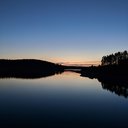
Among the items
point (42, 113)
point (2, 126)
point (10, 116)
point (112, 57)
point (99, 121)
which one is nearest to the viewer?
point (2, 126)

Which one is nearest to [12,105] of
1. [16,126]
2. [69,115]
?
[69,115]

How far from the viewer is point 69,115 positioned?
26406 millimetres

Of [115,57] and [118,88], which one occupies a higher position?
[115,57]

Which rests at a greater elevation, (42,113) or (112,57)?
(112,57)

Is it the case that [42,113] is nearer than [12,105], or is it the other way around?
[42,113]

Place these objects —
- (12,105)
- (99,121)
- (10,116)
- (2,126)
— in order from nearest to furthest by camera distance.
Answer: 1. (2,126)
2. (99,121)
3. (10,116)
4. (12,105)

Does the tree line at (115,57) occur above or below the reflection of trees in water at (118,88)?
above

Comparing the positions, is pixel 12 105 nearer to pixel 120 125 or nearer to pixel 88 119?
pixel 88 119

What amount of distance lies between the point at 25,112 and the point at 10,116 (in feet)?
8.47

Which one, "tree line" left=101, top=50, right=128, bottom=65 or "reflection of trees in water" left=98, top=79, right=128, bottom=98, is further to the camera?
"tree line" left=101, top=50, right=128, bottom=65

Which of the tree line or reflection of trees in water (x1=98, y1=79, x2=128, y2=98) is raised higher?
the tree line

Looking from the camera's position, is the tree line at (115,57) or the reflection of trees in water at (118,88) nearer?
the reflection of trees in water at (118,88)

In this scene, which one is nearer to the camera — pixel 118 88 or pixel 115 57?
pixel 118 88

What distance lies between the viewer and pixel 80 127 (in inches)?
834
